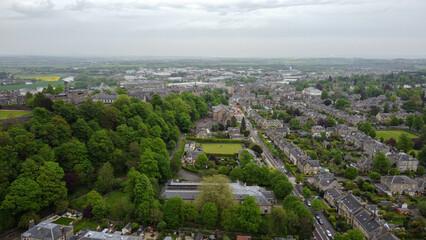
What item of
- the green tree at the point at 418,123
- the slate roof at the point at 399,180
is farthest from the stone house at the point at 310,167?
the green tree at the point at 418,123

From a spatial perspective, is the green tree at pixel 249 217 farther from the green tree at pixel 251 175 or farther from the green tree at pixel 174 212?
the green tree at pixel 251 175

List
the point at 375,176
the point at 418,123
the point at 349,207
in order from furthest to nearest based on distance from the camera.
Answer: the point at 418,123
the point at 375,176
the point at 349,207

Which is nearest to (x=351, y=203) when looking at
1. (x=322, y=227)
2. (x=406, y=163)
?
(x=322, y=227)

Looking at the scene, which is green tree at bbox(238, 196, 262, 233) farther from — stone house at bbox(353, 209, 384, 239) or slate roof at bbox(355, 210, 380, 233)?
slate roof at bbox(355, 210, 380, 233)

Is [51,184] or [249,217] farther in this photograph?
[51,184]

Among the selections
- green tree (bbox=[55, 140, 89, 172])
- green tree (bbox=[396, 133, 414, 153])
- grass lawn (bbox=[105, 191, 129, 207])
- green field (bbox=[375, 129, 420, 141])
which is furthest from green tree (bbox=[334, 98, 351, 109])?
green tree (bbox=[55, 140, 89, 172])

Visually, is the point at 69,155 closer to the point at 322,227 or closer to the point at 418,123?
the point at 322,227
